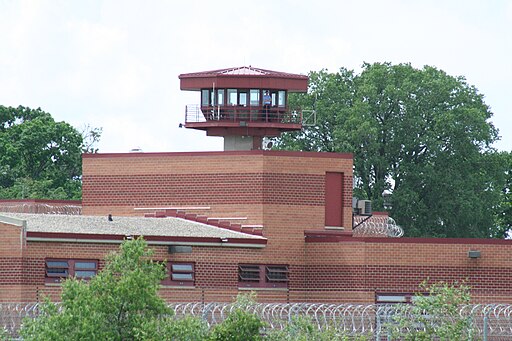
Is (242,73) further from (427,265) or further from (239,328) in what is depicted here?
(239,328)

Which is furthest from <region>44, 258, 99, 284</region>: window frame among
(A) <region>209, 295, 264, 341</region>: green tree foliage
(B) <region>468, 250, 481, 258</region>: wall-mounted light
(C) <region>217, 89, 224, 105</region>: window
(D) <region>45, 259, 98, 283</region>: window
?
(A) <region>209, 295, 264, 341</region>: green tree foliage

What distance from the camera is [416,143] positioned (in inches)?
4193

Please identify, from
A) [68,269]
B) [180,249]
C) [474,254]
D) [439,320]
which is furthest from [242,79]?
[439,320]

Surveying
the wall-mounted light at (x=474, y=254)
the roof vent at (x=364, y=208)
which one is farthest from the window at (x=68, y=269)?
the roof vent at (x=364, y=208)

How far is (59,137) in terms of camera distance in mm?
112250

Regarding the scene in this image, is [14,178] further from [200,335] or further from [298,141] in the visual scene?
[200,335]

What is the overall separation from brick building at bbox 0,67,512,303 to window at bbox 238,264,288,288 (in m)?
0.05

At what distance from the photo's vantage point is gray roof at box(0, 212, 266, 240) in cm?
5872

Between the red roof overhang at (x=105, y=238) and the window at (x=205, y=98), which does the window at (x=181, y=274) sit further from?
the window at (x=205, y=98)

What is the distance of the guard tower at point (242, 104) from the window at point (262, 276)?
982cm

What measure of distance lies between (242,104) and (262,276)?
11.5 metres

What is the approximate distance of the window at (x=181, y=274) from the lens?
59875mm

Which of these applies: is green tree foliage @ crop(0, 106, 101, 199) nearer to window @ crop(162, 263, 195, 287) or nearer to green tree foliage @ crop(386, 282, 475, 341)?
window @ crop(162, 263, 195, 287)

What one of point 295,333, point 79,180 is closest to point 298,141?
point 79,180
